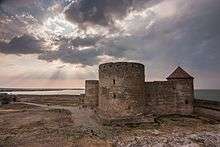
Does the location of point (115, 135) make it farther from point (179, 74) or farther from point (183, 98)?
point (179, 74)

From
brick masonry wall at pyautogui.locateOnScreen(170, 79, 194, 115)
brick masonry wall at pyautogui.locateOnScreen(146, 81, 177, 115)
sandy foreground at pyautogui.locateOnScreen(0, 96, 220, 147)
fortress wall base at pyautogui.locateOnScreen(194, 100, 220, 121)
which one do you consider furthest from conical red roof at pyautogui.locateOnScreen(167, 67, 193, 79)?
sandy foreground at pyautogui.locateOnScreen(0, 96, 220, 147)

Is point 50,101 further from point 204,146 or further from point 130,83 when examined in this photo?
point 204,146

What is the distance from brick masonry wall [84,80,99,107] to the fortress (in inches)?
294

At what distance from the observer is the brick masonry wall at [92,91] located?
29.9 meters

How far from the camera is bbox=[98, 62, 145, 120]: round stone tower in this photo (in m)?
20.5

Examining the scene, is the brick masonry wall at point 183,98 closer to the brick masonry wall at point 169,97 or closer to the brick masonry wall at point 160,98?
the brick masonry wall at point 169,97

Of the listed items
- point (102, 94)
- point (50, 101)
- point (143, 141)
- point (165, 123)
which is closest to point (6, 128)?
point (102, 94)

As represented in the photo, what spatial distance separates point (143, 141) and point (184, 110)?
993 centimetres

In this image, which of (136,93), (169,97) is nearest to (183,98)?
(169,97)

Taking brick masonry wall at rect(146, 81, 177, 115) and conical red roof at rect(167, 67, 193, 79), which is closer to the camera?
brick masonry wall at rect(146, 81, 177, 115)

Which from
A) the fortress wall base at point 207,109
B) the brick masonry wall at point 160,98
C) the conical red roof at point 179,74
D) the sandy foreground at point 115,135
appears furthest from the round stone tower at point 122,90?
the fortress wall base at point 207,109

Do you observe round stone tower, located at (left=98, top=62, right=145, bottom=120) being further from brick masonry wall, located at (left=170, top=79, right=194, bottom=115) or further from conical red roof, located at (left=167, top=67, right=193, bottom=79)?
conical red roof, located at (left=167, top=67, right=193, bottom=79)

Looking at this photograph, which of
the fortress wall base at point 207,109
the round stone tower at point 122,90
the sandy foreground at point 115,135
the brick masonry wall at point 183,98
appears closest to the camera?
the sandy foreground at point 115,135

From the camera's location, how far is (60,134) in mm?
16500
